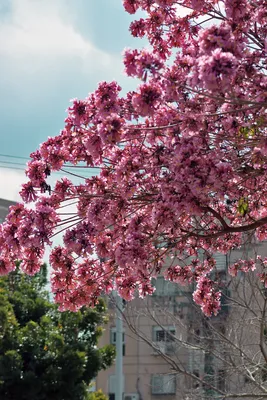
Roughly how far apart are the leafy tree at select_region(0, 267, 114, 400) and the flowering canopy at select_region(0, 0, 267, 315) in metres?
9.50

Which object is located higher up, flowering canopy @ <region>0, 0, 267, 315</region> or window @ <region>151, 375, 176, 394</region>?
flowering canopy @ <region>0, 0, 267, 315</region>

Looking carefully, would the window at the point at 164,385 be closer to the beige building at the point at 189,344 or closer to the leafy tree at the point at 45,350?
the beige building at the point at 189,344

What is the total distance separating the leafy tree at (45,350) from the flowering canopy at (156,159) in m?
9.50

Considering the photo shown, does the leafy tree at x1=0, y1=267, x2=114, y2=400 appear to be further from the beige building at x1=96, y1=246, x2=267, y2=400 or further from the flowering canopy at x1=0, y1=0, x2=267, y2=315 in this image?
the flowering canopy at x1=0, y1=0, x2=267, y2=315

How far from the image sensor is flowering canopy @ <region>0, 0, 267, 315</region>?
4.82 meters

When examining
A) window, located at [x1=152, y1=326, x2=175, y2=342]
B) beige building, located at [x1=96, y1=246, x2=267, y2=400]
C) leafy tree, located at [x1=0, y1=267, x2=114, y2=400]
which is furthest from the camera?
leafy tree, located at [x1=0, y1=267, x2=114, y2=400]

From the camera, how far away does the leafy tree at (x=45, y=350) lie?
51.8 ft

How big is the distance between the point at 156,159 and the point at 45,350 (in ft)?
39.2

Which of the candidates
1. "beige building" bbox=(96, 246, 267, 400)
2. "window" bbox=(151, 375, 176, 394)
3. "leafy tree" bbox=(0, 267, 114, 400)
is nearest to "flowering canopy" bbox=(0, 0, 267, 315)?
"beige building" bbox=(96, 246, 267, 400)

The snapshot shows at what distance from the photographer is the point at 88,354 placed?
16.9 metres

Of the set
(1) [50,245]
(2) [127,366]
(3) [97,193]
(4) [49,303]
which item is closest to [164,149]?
(3) [97,193]

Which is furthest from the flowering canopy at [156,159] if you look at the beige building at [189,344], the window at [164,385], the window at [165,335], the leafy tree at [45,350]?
the leafy tree at [45,350]

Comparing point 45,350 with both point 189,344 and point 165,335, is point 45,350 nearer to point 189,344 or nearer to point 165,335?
point 165,335

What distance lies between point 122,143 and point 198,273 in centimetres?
215
